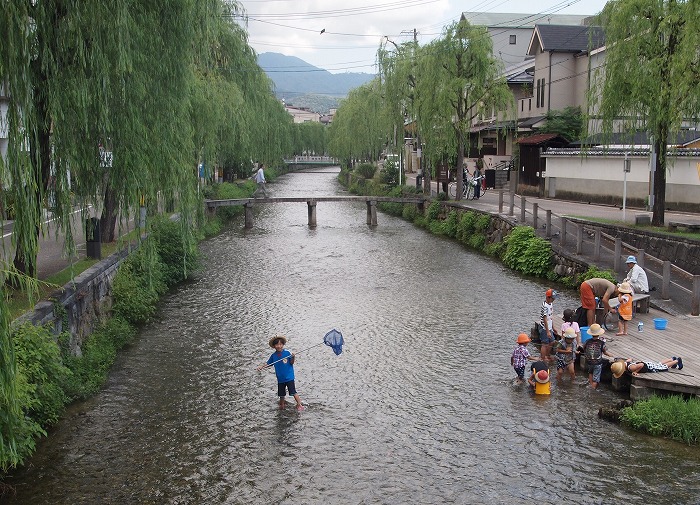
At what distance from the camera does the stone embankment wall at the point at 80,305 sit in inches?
469

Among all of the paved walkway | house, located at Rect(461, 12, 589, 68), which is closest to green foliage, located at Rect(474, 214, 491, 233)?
the paved walkway

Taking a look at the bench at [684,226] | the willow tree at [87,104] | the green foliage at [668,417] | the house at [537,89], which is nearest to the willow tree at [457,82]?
the house at [537,89]

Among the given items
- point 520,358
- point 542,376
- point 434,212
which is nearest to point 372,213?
Answer: point 434,212

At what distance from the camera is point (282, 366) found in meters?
12.0

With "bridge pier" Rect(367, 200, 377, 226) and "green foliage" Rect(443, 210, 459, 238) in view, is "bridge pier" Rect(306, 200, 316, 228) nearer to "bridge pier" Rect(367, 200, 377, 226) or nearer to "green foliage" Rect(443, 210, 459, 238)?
"bridge pier" Rect(367, 200, 377, 226)

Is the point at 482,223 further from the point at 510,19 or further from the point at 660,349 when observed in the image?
the point at 510,19

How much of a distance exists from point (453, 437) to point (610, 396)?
317 cm

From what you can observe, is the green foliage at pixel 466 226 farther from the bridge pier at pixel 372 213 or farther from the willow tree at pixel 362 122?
the willow tree at pixel 362 122

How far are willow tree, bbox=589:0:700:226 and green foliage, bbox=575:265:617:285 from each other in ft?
13.0

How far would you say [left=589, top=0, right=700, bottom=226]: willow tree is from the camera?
19.7 meters

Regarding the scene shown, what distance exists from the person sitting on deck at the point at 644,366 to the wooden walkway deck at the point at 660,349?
0.11 m

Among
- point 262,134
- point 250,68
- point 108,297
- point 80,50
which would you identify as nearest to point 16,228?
point 80,50

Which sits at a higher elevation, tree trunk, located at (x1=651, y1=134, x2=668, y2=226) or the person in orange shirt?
tree trunk, located at (x1=651, y1=134, x2=668, y2=226)

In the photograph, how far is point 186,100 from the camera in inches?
584
